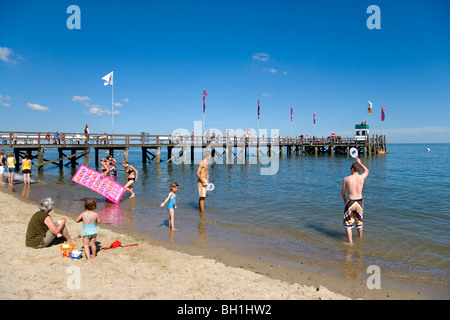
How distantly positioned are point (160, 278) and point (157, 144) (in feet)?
92.2

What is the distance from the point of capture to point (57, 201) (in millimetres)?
11523

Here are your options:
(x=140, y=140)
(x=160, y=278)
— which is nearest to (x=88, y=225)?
(x=160, y=278)

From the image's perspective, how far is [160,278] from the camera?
4312mm

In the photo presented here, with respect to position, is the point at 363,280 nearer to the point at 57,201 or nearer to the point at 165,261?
the point at 165,261

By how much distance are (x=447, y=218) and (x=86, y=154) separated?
88.5 ft

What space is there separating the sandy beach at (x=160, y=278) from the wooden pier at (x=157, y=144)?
19.2 metres

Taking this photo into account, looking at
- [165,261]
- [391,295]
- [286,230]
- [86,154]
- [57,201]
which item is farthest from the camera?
[86,154]

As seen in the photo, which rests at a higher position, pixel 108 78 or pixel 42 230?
pixel 108 78

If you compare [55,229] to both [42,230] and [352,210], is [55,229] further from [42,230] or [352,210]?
[352,210]

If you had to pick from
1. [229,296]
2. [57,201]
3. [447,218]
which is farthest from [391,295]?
[57,201]

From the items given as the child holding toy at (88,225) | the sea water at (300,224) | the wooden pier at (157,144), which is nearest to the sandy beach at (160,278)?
the child holding toy at (88,225)

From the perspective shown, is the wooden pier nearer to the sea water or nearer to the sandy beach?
the sea water

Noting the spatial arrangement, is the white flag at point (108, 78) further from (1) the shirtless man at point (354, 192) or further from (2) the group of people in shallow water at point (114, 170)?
(1) the shirtless man at point (354, 192)

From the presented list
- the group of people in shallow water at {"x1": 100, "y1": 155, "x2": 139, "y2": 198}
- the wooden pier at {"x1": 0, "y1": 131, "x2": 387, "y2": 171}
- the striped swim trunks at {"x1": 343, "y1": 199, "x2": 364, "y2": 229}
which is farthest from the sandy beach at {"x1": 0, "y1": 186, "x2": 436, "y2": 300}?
the wooden pier at {"x1": 0, "y1": 131, "x2": 387, "y2": 171}
